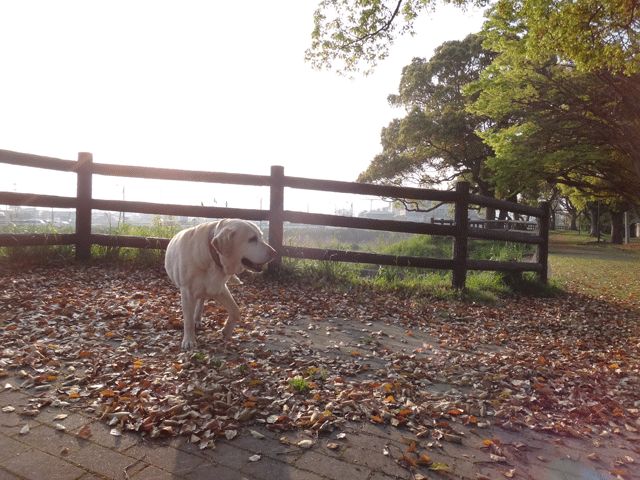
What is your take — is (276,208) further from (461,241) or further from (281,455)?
(281,455)

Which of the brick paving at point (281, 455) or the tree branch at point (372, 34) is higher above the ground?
the tree branch at point (372, 34)

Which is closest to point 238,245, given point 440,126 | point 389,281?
point 389,281

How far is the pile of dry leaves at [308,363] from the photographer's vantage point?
2637 mm

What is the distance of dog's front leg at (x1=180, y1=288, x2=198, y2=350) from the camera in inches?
147

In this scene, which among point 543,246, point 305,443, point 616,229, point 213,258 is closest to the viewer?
point 305,443

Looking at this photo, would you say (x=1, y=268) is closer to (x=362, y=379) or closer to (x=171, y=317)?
(x=171, y=317)

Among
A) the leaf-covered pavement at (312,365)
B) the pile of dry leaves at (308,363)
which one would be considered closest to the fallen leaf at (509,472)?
the leaf-covered pavement at (312,365)

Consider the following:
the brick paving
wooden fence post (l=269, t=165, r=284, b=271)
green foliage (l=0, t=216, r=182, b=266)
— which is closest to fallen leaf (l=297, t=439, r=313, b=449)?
the brick paving

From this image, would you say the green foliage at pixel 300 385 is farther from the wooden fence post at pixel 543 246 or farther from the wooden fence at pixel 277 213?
the wooden fence post at pixel 543 246

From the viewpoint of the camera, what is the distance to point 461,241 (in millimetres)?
7047

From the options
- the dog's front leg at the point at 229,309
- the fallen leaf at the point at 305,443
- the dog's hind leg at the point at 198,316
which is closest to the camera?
the fallen leaf at the point at 305,443

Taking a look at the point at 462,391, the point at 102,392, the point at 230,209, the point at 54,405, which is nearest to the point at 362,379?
the point at 462,391

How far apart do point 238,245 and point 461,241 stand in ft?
15.1

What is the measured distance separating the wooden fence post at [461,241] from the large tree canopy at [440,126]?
→ 55.2ft
